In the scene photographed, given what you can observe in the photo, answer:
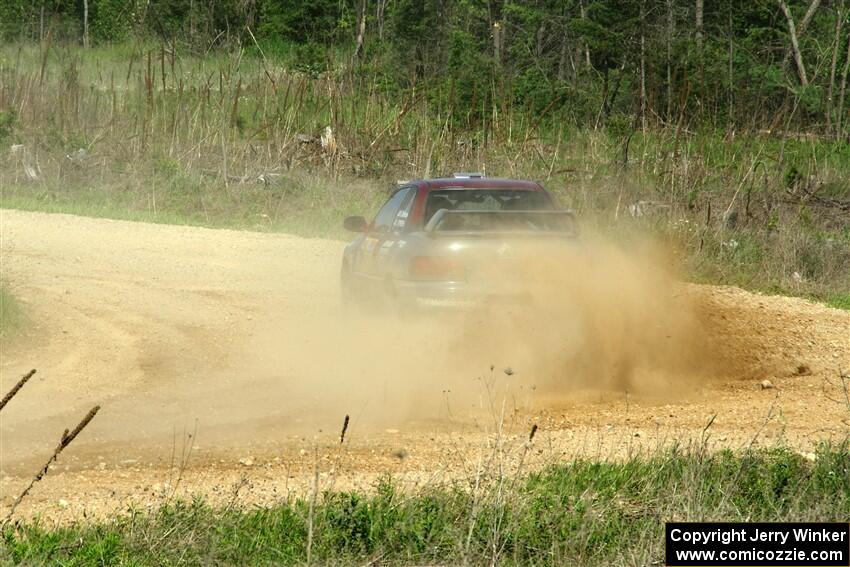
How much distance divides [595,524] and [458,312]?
13.3ft

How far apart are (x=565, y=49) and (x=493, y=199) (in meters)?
28.0

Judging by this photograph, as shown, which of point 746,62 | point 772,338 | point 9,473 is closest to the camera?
point 9,473

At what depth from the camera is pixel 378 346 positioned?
10.1m

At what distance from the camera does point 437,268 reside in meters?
9.50

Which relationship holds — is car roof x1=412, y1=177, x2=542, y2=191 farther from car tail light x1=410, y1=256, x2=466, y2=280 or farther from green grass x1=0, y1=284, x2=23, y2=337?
green grass x1=0, y1=284, x2=23, y2=337

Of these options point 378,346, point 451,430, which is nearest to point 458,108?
point 378,346

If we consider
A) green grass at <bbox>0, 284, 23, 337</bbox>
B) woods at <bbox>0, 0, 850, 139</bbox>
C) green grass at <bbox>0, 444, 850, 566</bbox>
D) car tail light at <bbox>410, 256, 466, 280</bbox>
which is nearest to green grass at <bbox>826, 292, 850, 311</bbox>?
woods at <bbox>0, 0, 850, 139</bbox>

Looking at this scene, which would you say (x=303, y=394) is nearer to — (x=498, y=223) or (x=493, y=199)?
(x=498, y=223)

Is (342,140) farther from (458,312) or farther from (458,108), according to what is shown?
(458,312)

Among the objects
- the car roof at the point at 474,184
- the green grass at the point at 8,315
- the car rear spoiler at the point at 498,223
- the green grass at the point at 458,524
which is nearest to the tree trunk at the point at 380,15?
the green grass at the point at 8,315

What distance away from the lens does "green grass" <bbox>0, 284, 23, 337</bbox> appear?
37.0 feet

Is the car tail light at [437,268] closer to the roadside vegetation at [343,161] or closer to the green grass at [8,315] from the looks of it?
the green grass at [8,315]

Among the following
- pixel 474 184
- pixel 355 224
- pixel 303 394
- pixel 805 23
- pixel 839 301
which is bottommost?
pixel 839 301

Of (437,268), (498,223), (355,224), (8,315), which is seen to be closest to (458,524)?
(437,268)
